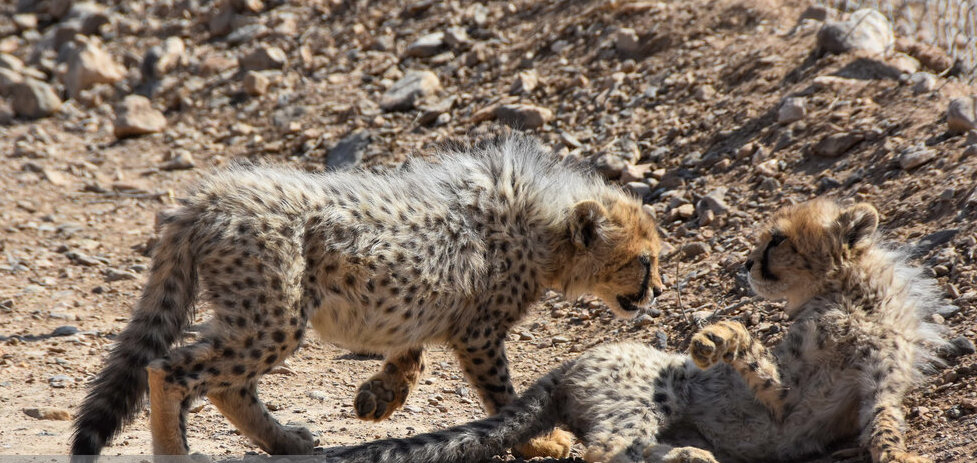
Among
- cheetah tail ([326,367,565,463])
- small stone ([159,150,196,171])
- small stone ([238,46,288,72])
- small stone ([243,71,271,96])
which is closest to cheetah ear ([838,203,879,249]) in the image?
cheetah tail ([326,367,565,463])

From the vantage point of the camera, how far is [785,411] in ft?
16.0

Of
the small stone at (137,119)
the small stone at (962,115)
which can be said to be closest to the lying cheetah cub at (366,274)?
the small stone at (962,115)

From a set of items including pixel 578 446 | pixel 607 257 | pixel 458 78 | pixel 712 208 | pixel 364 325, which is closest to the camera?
pixel 364 325

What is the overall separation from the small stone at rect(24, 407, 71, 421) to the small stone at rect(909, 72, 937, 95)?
564cm

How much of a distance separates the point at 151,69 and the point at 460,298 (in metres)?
7.08

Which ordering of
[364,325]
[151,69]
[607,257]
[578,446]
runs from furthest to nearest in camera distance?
[151,69], [607,257], [578,446], [364,325]

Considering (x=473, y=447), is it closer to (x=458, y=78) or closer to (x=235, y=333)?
(x=235, y=333)

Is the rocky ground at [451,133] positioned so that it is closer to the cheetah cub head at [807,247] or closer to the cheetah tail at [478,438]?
the cheetah cub head at [807,247]

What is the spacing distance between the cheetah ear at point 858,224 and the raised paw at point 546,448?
1674mm

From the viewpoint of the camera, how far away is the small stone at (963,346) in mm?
5145

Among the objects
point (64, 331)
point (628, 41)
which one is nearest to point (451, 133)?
point (628, 41)

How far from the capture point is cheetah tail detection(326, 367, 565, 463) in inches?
177

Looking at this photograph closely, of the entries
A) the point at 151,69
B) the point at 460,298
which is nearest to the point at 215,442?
the point at 460,298

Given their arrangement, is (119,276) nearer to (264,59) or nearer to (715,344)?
(264,59)
